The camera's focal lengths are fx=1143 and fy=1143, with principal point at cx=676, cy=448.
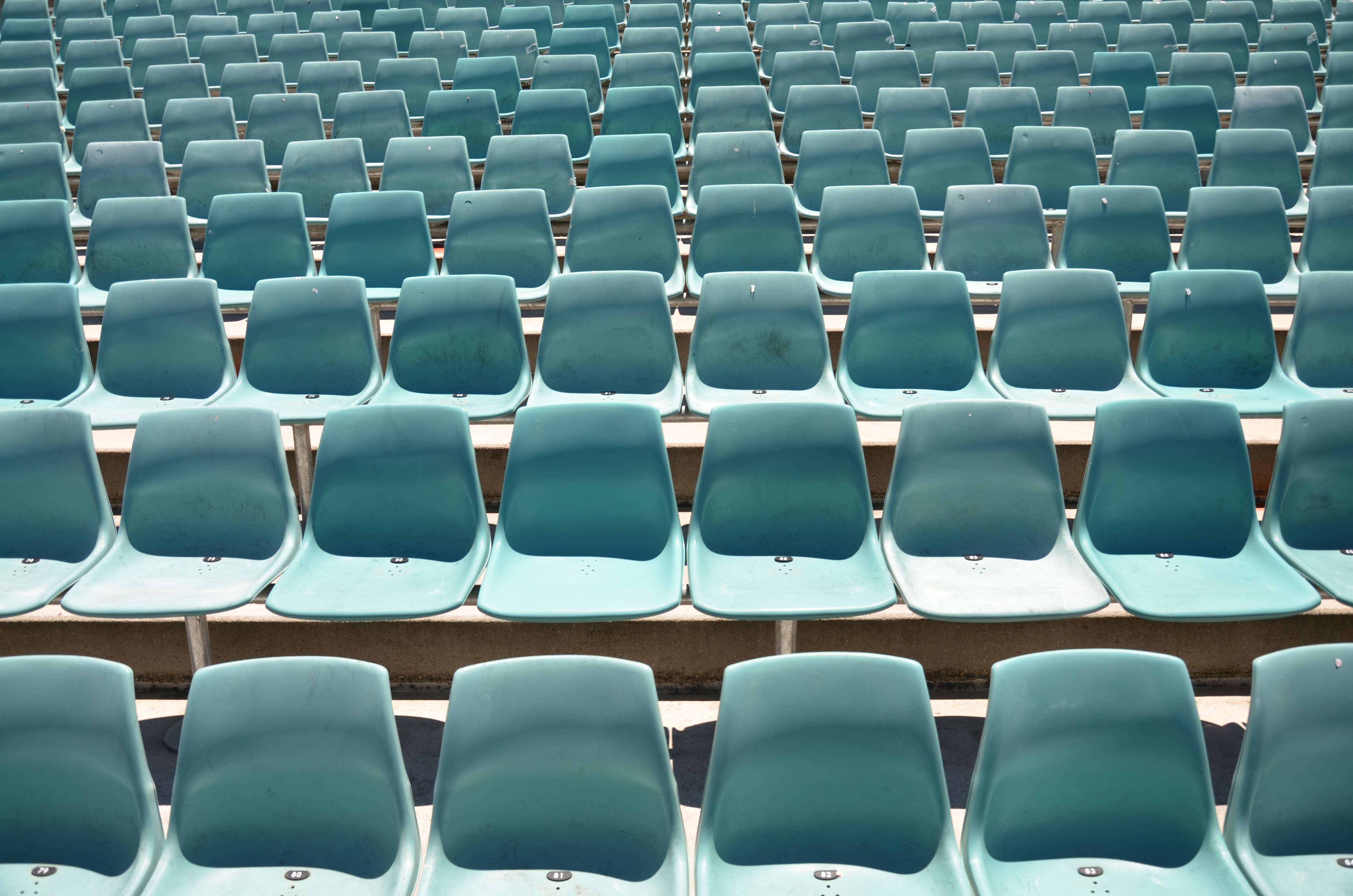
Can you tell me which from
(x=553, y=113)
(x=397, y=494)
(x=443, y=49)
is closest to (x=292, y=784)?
(x=397, y=494)

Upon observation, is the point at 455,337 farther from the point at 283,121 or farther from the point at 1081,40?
the point at 1081,40

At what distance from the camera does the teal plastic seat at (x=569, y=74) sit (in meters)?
5.39

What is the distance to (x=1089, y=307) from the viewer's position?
3.36 m

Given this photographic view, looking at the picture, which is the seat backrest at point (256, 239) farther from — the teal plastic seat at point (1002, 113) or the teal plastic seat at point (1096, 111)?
the teal plastic seat at point (1096, 111)

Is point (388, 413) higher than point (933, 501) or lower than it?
higher

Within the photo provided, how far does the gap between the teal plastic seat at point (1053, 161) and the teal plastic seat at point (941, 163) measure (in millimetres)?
145

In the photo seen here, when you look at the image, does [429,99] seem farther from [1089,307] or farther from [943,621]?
[943,621]

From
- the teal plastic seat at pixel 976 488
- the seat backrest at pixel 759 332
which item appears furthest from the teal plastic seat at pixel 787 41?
the teal plastic seat at pixel 976 488

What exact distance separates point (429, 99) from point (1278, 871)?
4.36m

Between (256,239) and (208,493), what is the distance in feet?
5.02

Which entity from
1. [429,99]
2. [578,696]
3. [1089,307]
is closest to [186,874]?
[578,696]

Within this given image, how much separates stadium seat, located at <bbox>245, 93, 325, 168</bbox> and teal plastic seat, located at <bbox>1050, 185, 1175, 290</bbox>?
3217 mm

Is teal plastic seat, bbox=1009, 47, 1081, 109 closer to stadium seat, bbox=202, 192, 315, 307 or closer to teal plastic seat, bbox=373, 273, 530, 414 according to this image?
teal plastic seat, bbox=373, 273, 530, 414

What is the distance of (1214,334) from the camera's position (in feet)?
11.1
